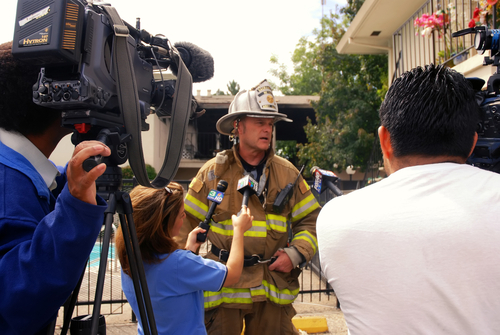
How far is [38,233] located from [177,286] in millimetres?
987

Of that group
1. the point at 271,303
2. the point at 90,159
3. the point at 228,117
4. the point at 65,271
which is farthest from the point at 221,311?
the point at 90,159

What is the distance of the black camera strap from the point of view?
3.87 ft

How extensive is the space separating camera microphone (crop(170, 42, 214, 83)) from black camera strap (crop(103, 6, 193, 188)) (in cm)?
15

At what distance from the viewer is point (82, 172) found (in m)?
0.92

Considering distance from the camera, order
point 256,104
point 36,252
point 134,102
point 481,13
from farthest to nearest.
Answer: point 481,13, point 256,104, point 134,102, point 36,252

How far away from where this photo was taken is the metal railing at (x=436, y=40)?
5.21 meters

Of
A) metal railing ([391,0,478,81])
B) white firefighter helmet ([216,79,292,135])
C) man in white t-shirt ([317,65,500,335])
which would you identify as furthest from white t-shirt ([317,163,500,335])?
metal railing ([391,0,478,81])

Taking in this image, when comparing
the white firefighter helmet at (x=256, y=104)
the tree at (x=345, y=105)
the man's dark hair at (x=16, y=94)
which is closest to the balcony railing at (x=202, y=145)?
the tree at (x=345, y=105)

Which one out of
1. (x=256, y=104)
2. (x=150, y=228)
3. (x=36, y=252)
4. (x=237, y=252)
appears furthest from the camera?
(x=256, y=104)

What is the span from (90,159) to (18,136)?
44cm

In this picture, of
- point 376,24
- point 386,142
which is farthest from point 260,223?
point 376,24

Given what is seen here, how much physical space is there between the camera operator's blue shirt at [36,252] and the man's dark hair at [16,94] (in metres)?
0.20

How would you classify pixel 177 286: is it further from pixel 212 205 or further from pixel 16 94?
pixel 16 94

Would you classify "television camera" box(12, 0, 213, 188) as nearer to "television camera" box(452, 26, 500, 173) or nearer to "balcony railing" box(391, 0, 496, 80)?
"television camera" box(452, 26, 500, 173)
